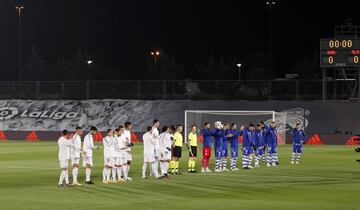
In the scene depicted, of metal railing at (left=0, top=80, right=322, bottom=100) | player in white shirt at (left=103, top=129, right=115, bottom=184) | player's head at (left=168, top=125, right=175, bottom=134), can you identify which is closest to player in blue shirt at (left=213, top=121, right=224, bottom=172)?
player's head at (left=168, top=125, right=175, bottom=134)

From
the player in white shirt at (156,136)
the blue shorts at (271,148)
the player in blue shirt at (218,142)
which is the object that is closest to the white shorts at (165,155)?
the player in white shirt at (156,136)

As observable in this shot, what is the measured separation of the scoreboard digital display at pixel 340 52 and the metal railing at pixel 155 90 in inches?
562

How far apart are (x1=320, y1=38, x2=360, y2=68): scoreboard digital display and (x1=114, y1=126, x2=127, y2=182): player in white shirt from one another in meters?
31.4

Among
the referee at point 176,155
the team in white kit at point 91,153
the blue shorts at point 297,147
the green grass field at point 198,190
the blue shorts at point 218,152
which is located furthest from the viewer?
the blue shorts at point 297,147

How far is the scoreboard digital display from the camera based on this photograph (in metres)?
57.8

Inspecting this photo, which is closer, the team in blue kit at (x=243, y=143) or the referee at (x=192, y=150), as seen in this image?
the referee at (x=192, y=150)

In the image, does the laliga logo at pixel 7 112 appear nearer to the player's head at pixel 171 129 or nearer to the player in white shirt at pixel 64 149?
the player's head at pixel 171 129

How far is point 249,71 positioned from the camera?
119000 mm

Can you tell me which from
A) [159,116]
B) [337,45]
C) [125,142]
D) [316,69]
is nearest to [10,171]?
[125,142]

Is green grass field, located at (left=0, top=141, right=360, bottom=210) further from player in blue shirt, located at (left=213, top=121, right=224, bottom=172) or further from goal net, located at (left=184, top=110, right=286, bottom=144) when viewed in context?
goal net, located at (left=184, top=110, right=286, bottom=144)

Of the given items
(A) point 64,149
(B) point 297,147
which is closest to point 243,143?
(B) point 297,147

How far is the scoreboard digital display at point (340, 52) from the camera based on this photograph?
57812 mm

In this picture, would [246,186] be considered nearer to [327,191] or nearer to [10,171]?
[327,191]

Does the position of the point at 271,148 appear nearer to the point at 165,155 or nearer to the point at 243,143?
the point at 243,143
